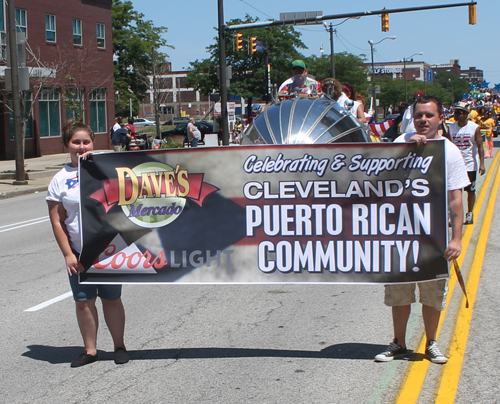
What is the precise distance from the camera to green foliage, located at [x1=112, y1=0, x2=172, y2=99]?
192ft

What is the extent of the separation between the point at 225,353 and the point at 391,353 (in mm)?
1269

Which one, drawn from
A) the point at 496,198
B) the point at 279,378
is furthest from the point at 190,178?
the point at 496,198

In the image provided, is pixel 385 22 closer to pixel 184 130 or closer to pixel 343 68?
pixel 184 130

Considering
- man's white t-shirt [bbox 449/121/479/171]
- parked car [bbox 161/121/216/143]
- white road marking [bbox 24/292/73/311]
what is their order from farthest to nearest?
parked car [bbox 161/121/216/143]
man's white t-shirt [bbox 449/121/479/171]
white road marking [bbox 24/292/73/311]

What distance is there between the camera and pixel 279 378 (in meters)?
4.71

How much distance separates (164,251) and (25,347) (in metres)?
1.57

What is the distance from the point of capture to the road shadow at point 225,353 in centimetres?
518

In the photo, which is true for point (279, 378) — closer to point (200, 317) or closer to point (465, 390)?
point (465, 390)

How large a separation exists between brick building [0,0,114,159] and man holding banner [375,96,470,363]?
80.6ft

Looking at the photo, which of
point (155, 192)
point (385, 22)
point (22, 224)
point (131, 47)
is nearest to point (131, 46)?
point (131, 47)

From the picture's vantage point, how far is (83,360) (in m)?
5.07

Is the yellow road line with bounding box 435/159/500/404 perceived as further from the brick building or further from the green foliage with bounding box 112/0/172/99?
the green foliage with bounding box 112/0/172/99

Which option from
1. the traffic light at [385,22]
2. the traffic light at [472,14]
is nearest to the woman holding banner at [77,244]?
the traffic light at [472,14]

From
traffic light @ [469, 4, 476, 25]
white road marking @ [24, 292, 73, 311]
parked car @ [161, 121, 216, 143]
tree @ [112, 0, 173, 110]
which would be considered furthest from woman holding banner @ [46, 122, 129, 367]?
tree @ [112, 0, 173, 110]
